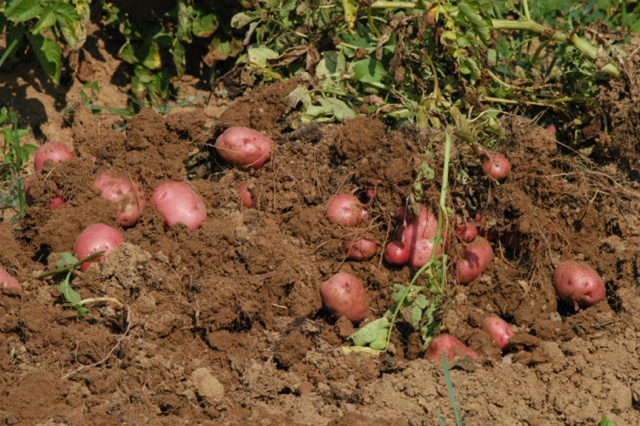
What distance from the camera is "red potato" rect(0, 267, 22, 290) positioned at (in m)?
2.93

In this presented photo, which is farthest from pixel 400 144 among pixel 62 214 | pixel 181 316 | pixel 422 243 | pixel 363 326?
pixel 62 214

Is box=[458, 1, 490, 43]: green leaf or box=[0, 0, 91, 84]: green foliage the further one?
box=[0, 0, 91, 84]: green foliage

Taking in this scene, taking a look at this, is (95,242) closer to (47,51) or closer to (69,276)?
(69,276)

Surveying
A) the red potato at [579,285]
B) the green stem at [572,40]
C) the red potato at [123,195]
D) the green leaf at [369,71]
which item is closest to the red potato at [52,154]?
the red potato at [123,195]

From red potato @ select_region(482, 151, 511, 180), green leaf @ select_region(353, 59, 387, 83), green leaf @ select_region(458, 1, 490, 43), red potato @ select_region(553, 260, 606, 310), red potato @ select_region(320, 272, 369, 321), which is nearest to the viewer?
red potato @ select_region(320, 272, 369, 321)

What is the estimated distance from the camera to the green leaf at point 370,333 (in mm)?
2955

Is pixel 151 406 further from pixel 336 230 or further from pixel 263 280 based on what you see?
pixel 336 230

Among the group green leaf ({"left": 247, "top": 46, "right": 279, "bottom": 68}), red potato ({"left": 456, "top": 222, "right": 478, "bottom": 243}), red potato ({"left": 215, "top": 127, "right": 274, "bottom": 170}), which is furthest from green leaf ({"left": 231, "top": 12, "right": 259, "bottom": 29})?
red potato ({"left": 456, "top": 222, "right": 478, "bottom": 243})

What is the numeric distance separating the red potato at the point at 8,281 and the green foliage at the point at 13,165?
536 millimetres

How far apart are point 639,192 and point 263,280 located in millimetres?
1760

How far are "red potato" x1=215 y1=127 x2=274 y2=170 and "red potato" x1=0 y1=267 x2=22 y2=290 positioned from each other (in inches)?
40.6

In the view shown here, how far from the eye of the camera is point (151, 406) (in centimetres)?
257

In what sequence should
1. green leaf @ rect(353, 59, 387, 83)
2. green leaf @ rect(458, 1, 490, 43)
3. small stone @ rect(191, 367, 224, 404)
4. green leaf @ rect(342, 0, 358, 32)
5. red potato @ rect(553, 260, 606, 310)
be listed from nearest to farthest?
small stone @ rect(191, 367, 224, 404) → red potato @ rect(553, 260, 606, 310) → green leaf @ rect(458, 1, 490, 43) → green leaf @ rect(342, 0, 358, 32) → green leaf @ rect(353, 59, 387, 83)

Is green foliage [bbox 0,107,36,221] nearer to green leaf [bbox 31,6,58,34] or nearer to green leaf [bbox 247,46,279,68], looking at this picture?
green leaf [bbox 31,6,58,34]
